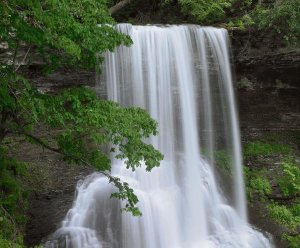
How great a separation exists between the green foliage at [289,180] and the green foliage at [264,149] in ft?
3.16

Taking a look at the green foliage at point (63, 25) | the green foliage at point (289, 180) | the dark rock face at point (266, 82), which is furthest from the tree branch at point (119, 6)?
the green foliage at point (63, 25)

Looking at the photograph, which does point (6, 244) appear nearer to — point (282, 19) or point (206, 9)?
point (206, 9)

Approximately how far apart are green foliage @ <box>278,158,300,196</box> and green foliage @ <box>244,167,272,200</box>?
1.45 feet

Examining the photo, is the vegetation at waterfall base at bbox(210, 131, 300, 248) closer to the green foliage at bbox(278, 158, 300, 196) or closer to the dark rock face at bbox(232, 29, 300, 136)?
the green foliage at bbox(278, 158, 300, 196)

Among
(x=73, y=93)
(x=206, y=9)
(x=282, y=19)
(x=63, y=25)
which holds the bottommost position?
(x=73, y=93)

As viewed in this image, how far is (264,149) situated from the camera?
46.0 ft

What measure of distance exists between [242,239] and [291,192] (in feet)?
10.4

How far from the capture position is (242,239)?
33.5 ft

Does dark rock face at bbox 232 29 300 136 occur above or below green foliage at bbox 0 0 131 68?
above

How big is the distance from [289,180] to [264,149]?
171 centimetres

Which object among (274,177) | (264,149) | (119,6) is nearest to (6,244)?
(274,177)

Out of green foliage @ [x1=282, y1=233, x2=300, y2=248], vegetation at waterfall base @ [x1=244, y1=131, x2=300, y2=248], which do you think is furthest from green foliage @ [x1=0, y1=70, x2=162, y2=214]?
vegetation at waterfall base @ [x1=244, y1=131, x2=300, y2=248]

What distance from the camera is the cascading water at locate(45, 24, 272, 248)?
925 centimetres

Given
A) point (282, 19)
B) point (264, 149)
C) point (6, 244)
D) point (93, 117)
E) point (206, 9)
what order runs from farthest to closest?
point (264, 149)
point (206, 9)
point (282, 19)
point (6, 244)
point (93, 117)
